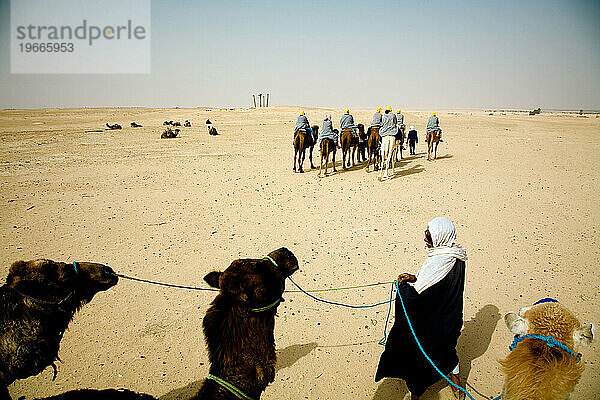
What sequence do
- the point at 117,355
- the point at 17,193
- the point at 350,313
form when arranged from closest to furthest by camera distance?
1. the point at 117,355
2. the point at 350,313
3. the point at 17,193

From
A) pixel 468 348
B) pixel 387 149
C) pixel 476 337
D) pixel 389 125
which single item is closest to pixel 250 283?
pixel 468 348

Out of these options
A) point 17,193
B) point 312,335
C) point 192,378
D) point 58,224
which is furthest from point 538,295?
point 17,193

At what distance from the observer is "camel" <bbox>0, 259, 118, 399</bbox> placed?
2.21 m

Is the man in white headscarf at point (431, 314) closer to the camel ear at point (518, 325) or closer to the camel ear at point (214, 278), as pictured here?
the camel ear at point (518, 325)

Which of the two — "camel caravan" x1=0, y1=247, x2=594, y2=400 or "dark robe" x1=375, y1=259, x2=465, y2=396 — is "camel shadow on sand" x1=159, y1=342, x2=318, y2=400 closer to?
"dark robe" x1=375, y1=259, x2=465, y2=396

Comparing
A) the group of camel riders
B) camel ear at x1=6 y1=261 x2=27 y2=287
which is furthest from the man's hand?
the group of camel riders

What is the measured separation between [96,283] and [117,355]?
1.84 metres

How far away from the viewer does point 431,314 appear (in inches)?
124

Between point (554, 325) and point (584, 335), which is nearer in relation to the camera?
point (584, 335)

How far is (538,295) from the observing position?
516cm

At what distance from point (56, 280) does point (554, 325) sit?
3.44 metres

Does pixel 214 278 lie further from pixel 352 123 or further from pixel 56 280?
pixel 352 123

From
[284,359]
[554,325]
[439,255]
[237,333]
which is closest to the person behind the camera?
[237,333]

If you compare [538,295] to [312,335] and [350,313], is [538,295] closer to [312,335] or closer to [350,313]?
[350,313]
